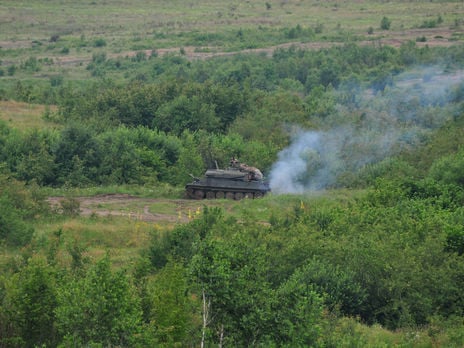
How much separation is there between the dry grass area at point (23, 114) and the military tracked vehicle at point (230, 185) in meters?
14.2

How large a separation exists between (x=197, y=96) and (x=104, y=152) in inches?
470

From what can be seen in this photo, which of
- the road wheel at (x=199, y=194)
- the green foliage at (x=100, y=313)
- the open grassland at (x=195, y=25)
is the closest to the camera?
the green foliage at (x=100, y=313)

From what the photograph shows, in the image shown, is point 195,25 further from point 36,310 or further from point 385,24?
point 36,310

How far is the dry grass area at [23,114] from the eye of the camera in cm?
5609

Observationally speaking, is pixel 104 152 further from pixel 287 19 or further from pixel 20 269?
pixel 287 19

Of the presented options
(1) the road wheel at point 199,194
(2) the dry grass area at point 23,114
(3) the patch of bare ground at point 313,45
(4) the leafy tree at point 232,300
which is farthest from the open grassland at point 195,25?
(4) the leafy tree at point 232,300

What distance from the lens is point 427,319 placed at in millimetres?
25781

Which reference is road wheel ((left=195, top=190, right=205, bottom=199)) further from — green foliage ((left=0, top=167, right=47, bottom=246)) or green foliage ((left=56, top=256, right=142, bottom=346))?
green foliage ((left=56, top=256, right=142, bottom=346))

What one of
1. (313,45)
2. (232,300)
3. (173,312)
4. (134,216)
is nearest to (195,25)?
(313,45)

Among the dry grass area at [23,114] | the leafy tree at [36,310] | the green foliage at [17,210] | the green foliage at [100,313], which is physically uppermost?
the green foliage at [100,313]

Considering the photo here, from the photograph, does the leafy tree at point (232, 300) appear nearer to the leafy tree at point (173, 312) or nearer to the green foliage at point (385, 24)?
Answer: the leafy tree at point (173, 312)

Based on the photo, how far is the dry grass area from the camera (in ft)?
184

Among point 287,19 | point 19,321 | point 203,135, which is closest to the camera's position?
point 19,321

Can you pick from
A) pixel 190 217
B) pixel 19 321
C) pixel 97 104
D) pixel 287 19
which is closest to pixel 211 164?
pixel 190 217
